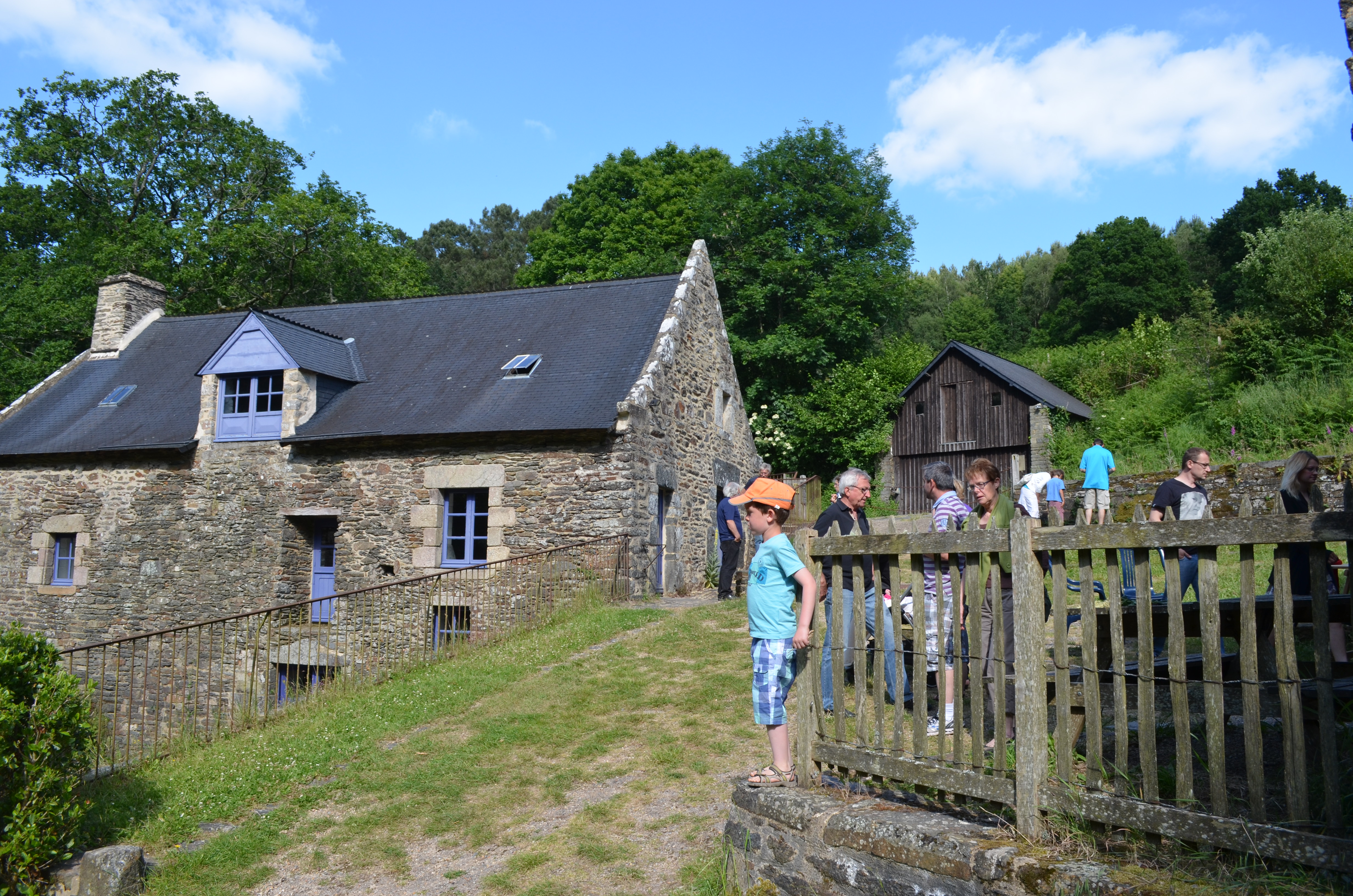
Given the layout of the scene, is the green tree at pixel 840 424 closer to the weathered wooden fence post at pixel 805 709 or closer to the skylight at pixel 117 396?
the skylight at pixel 117 396

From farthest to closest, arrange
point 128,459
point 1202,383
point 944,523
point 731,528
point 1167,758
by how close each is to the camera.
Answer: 1. point 1202,383
2. point 128,459
3. point 731,528
4. point 944,523
5. point 1167,758

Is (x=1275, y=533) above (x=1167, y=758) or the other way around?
above

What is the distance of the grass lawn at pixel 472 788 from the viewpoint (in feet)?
17.4

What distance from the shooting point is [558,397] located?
48.4ft

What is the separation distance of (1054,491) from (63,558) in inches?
706

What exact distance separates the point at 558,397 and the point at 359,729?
24.9 ft

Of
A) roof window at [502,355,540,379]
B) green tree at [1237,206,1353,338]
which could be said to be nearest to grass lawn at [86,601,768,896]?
roof window at [502,355,540,379]

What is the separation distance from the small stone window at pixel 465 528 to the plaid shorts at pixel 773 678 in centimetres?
1050

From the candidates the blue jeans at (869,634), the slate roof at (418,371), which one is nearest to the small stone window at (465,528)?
the slate roof at (418,371)

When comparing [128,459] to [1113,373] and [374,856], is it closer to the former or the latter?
[374,856]

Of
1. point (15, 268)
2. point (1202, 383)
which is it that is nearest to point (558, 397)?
point (1202, 383)

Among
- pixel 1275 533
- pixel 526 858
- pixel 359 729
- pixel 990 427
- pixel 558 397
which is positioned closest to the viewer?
pixel 1275 533

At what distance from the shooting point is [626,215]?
33.8 metres

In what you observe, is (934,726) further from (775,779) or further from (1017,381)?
(1017,381)
